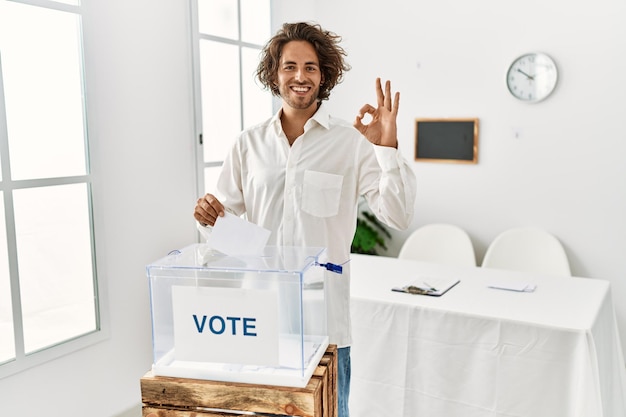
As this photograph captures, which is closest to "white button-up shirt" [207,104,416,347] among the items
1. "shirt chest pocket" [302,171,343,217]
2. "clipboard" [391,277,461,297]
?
"shirt chest pocket" [302,171,343,217]

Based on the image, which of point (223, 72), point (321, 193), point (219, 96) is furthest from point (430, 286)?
point (223, 72)

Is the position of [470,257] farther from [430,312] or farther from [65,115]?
[65,115]

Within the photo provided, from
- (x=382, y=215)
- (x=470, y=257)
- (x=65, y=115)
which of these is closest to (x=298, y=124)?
(x=382, y=215)

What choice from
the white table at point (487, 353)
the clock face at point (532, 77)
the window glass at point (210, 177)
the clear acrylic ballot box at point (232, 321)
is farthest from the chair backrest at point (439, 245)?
the clear acrylic ballot box at point (232, 321)

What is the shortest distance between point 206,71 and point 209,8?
380mm

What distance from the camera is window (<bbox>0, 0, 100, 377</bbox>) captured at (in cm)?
227

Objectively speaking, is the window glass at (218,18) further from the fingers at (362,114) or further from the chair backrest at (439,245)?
the fingers at (362,114)

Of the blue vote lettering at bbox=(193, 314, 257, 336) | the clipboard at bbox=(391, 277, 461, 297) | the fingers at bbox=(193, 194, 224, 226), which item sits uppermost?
the fingers at bbox=(193, 194, 224, 226)

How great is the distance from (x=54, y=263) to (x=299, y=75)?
153cm

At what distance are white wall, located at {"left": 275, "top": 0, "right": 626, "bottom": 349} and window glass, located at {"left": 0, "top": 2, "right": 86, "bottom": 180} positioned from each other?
6.22 feet

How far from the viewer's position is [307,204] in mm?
1625

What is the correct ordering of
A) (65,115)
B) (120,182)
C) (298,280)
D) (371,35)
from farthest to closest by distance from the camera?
(371,35) < (120,182) < (65,115) < (298,280)

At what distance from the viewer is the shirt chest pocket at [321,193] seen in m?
1.63

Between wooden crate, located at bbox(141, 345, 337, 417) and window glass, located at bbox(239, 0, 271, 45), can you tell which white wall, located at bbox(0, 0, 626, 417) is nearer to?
window glass, located at bbox(239, 0, 271, 45)
